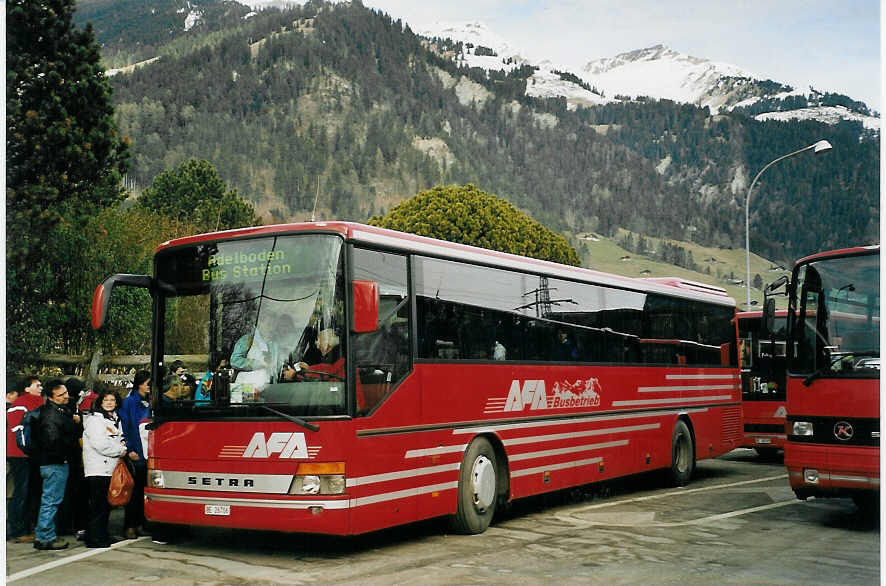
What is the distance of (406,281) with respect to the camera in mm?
10273

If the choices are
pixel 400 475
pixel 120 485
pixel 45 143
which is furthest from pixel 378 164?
pixel 400 475

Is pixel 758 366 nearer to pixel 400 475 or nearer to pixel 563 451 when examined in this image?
pixel 563 451

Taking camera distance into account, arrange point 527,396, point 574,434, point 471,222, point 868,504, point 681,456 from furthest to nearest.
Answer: point 471,222
point 681,456
point 574,434
point 527,396
point 868,504

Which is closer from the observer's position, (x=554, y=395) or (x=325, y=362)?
(x=325, y=362)

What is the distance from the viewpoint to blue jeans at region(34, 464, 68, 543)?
396 inches

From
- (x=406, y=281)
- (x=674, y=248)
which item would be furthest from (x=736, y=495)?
(x=674, y=248)

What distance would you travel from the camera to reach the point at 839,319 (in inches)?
442

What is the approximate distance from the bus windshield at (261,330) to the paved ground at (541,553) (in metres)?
1.41

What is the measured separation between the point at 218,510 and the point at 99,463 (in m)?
1.54

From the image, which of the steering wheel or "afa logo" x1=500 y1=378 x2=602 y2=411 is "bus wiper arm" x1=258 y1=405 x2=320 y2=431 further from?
"afa logo" x1=500 y1=378 x2=602 y2=411

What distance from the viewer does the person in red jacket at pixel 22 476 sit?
10.5 metres

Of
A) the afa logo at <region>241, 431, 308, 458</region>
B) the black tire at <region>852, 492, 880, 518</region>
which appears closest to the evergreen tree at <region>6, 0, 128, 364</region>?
the afa logo at <region>241, 431, 308, 458</region>

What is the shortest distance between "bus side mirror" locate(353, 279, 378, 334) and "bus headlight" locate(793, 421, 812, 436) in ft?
16.8

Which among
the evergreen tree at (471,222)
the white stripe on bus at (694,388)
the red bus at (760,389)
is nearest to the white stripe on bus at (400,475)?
the white stripe on bus at (694,388)
